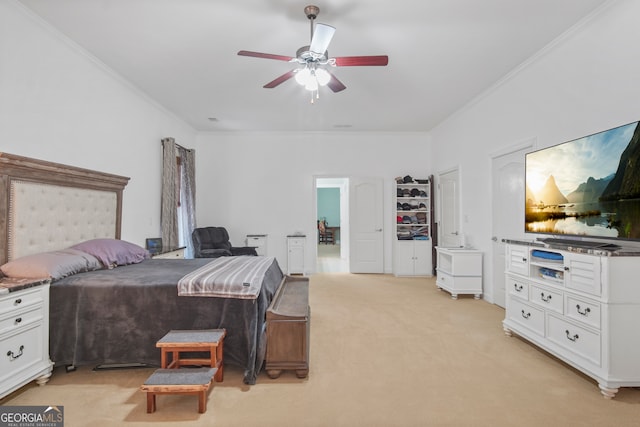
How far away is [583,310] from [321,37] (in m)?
2.71

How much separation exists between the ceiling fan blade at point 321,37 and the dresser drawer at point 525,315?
2800mm

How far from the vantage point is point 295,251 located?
612cm

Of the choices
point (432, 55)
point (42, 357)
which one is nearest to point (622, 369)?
point (432, 55)

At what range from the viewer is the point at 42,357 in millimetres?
Result: 2191

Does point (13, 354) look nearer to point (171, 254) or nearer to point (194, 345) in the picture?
point (194, 345)

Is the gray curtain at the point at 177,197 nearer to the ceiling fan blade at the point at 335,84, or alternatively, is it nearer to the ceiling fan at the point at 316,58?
the ceiling fan at the point at 316,58

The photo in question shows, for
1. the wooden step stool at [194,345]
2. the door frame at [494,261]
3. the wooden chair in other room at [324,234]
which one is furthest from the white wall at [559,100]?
the wooden chair in other room at [324,234]

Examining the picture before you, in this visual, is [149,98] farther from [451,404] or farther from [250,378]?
[451,404]

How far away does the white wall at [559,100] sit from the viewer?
238cm

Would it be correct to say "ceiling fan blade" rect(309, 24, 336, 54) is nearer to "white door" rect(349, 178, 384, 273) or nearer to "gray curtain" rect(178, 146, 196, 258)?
"gray curtain" rect(178, 146, 196, 258)

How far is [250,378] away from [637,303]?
2.64m

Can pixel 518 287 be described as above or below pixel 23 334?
above

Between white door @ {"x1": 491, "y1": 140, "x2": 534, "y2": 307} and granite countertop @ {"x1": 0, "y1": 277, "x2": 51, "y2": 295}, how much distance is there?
453cm

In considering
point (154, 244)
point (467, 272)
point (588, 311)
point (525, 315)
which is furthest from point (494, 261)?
point (154, 244)
